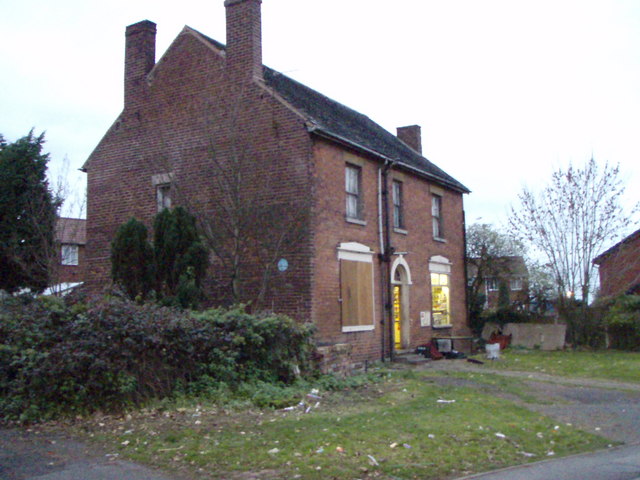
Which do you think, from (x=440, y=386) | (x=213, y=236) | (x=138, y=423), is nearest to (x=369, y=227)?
(x=213, y=236)

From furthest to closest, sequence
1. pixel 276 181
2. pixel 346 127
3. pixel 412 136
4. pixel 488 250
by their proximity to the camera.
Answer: pixel 488 250 < pixel 412 136 < pixel 346 127 < pixel 276 181

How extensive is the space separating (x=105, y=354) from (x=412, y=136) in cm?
1988

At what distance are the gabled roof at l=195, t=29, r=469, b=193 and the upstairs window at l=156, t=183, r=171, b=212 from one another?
4176 millimetres

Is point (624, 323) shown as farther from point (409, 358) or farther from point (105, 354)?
point (105, 354)

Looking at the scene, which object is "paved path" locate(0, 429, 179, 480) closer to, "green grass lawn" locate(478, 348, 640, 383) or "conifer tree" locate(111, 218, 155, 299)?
"conifer tree" locate(111, 218, 155, 299)

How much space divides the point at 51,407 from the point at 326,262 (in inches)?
338

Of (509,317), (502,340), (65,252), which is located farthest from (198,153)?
(509,317)

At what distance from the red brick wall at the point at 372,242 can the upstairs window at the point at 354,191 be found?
18 centimetres

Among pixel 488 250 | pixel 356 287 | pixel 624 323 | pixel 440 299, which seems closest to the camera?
pixel 356 287

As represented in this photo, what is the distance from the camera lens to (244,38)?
18.5 metres

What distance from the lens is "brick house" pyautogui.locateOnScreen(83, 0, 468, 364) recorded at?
1722cm

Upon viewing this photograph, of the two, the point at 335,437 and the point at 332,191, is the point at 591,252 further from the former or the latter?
the point at 335,437

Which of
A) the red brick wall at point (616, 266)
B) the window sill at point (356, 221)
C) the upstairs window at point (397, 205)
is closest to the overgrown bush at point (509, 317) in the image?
the red brick wall at point (616, 266)

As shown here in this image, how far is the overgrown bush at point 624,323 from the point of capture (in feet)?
78.5
